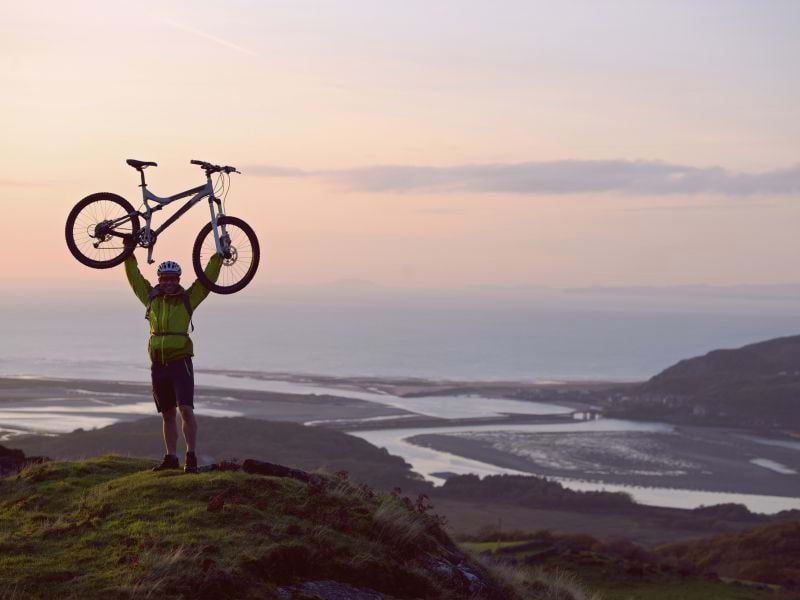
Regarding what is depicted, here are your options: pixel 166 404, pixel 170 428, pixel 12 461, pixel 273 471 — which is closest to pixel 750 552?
pixel 273 471

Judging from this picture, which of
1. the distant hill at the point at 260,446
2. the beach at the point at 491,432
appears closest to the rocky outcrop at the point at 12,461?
the distant hill at the point at 260,446

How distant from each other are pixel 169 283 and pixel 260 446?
50031 millimetres

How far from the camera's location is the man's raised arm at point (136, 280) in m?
14.7

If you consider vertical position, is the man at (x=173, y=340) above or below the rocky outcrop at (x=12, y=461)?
above

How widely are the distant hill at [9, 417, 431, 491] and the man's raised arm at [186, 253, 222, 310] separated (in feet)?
129

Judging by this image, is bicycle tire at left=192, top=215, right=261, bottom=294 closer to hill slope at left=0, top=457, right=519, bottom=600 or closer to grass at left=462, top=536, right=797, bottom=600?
hill slope at left=0, top=457, right=519, bottom=600

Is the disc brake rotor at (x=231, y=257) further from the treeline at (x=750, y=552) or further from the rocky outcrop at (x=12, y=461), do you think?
the treeline at (x=750, y=552)

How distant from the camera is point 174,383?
14.4m

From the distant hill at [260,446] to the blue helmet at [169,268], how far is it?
39.7 meters

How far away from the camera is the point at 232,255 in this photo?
15.0m

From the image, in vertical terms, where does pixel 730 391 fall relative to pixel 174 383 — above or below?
below

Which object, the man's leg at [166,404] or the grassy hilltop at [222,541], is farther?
the man's leg at [166,404]

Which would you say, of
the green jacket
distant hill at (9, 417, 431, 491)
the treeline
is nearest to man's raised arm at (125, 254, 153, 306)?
the green jacket

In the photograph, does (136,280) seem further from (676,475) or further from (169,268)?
(676,475)
